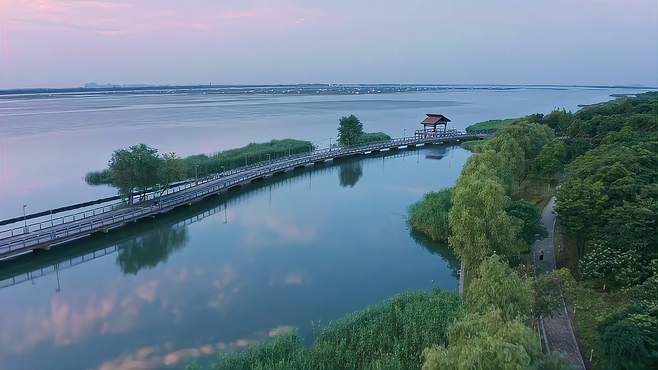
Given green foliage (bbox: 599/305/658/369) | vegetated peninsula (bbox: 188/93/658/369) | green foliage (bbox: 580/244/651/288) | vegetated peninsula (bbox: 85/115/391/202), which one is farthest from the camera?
vegetated peninsula (bbox: 85/115/391/202)

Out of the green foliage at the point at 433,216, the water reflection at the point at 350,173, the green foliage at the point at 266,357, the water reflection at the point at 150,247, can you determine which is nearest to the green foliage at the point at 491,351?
the green foliage at the point at 266,357

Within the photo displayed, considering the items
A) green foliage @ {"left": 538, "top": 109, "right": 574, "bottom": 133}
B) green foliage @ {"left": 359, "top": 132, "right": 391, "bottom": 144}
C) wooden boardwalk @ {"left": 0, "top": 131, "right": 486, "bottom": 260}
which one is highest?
green foliage @ {"left": 538, "top": 109, "right": 574, "bottom": 133}

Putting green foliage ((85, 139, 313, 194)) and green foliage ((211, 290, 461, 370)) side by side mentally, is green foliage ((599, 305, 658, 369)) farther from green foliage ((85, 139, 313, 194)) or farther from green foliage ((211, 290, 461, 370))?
green foliage ((85, 139, 313, 194))

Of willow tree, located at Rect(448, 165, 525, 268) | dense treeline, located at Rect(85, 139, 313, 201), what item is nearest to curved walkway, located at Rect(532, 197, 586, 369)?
willow tree, located at Rect(448, 165, 525, 268)

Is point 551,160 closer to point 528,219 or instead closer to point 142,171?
point 528,219

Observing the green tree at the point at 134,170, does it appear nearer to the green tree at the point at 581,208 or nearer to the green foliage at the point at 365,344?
the green foliage at the point at 365,344
